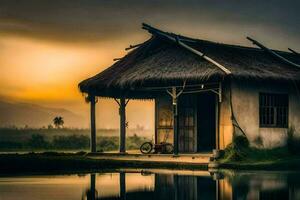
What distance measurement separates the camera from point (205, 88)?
3034cm

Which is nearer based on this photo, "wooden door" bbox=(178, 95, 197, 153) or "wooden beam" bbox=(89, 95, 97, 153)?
"wooden door" bbox=(178, 95, 197, 153)

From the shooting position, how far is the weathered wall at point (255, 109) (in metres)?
28.9

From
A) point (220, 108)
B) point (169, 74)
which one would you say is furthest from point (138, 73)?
point (220, 108)

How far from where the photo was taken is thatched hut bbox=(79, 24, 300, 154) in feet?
93.8

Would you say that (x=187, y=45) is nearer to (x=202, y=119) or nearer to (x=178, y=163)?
(x=202, y=119)

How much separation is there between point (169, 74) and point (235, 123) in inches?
135

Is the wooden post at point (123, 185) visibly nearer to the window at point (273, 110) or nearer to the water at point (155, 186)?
the water at point (155, 186)

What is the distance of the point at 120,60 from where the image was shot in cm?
3441

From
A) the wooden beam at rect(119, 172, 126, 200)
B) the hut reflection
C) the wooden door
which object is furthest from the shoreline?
the wooden door

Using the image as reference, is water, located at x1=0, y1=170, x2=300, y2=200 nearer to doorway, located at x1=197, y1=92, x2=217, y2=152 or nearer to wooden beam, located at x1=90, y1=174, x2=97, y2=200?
wooden beam, located at x1=90, y1=174, x2=97, y2=200

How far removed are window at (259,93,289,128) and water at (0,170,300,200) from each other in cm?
717

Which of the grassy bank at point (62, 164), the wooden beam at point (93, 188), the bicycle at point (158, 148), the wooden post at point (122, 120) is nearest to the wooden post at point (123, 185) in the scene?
the wooden beam at point (93, 188)

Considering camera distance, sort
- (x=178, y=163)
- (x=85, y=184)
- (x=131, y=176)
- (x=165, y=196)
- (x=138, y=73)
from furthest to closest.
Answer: (x=138, y=73)
(x=178, y=163)
(x=131, y=176)
(x=85, y=184)
(x=165, y=196)

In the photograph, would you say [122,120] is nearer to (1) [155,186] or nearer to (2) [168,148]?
(2) [168,148]
